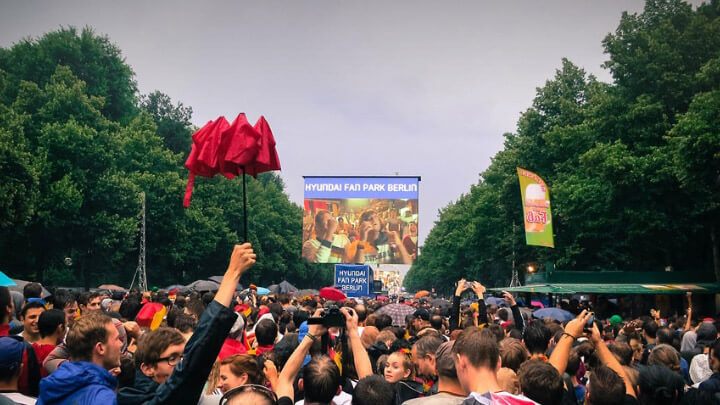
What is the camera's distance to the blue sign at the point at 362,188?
3728 centimetres

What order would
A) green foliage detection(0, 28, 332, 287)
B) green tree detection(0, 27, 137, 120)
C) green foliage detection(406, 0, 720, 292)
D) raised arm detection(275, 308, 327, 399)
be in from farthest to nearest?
1. green tree detection(0, 27, 137, 120)
2. green foliage detection(0, 28, 332, 287)
3. green foliage detection(406, 0, 720, 292)
4. raised arm detection(275, 308, 327, 399)

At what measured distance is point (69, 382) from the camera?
3234 millimetres

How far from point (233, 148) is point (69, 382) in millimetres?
1664

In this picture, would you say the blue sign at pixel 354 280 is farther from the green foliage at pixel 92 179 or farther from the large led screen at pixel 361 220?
the green foliage at pixel 92 179

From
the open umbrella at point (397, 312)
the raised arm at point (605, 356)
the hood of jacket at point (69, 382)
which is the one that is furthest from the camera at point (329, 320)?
the open umbrella at point (397, 312)

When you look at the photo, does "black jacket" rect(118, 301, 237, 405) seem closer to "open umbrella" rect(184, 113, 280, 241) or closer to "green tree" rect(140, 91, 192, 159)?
"open umbrella" rect(184, 113, 280, 241)

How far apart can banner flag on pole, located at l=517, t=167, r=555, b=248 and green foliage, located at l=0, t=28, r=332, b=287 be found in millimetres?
23205

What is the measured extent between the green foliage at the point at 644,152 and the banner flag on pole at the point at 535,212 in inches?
139

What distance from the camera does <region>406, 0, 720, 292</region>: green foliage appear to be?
78.0 ft

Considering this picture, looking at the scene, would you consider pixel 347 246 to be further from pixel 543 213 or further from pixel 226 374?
pixel 226 374

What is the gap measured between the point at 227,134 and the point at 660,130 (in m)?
29.4

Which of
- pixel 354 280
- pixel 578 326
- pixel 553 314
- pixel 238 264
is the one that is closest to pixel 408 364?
→ pixel 578 326

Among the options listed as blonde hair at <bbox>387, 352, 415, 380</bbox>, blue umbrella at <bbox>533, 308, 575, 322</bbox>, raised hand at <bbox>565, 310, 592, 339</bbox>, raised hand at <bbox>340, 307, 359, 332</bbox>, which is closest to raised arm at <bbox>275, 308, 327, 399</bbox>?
raised hand at <bbox>340, 307, 359, 332</bbox>

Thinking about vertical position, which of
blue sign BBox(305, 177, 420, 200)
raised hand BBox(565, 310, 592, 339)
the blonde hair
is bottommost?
the blonde hair
